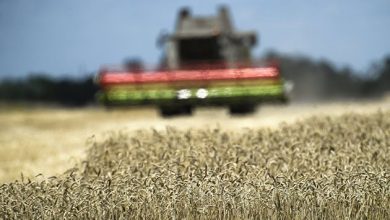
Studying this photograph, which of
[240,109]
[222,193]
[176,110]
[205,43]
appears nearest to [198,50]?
[205,43]

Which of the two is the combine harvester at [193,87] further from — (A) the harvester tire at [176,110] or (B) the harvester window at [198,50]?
(B) the harvester window at [198,50]

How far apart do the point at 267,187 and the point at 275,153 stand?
230 centimetres

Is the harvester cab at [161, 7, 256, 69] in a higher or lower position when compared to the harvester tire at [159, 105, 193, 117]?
higher

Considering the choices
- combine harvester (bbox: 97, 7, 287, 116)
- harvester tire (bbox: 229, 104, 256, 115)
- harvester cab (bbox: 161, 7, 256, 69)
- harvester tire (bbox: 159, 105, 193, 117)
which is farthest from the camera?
harvester cab (bbox: 161, 7, 256, 69)

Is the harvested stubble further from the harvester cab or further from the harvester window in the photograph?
the harvester window

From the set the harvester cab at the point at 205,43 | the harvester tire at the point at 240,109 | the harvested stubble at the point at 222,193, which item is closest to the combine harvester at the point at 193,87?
the harvester tire at the point at 240,109

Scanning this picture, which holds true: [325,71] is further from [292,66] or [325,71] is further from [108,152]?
[108,152]

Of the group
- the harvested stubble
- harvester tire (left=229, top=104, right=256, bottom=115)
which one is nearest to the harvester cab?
harvester tire (left=229, top=104, right=256, bottom=115)

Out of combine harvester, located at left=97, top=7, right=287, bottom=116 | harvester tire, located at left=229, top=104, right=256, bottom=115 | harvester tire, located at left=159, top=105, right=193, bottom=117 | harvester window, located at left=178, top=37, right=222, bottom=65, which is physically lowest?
harvester tire, located at left=229, top=104, right=256, bottom=115

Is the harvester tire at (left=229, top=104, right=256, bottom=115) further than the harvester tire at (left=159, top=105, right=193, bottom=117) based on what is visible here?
No

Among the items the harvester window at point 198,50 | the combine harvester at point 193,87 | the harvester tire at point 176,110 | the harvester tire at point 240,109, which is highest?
the harvester window at point 198,50

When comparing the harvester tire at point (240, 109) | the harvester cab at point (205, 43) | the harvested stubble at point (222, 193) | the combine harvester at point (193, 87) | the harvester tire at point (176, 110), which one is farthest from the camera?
the harvester cab at point (205, 43)

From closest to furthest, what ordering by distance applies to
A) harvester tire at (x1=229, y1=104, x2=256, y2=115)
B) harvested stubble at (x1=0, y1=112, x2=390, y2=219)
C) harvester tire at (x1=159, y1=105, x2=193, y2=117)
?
harvested stubble at (x1=0, y1=112, x2=390, y2=219)
harvester tire at (x1=229, y1=104, x2=256, y2=115)
harvester tire at (x1=159, y1=105, x2=193, y2=117)

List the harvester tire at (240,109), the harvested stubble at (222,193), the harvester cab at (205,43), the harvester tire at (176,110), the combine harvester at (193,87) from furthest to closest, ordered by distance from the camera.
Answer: the harvester cab at (205,43), the harvester tire at (176,110), the harvester tire at (240,109), the combine harvester at (193,87), the harvested stubble at (222,193)
